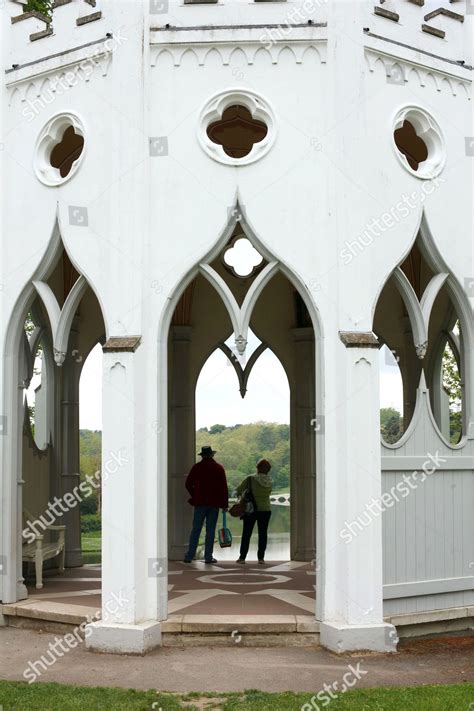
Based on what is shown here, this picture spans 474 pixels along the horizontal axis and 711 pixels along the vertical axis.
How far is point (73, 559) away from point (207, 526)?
1.99 meters

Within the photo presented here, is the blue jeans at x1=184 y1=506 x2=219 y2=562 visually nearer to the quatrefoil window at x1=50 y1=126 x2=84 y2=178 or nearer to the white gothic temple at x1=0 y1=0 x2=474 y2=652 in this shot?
the white gothic temple at x1=0 y1=0 x2=474 y2=652

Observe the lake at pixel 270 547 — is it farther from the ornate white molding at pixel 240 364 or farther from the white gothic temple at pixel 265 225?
the white gothic temple at pixel 265 225

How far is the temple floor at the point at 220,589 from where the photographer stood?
30.8 ft

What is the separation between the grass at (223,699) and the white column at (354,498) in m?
1.64

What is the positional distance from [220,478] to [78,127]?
17.0 ft

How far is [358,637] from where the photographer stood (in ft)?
27.4

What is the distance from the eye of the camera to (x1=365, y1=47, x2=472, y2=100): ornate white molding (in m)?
9.23

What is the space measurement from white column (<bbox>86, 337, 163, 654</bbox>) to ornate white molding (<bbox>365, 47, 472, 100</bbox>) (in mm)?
3694

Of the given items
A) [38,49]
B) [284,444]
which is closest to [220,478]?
[38,49]

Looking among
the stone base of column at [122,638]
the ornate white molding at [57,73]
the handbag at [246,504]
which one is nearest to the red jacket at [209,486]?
the handbag at [246,504]

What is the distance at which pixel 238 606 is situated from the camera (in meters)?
9.42

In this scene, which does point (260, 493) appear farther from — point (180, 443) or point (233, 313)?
point (233, 313)

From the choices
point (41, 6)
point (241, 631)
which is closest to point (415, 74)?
point (241, 631)

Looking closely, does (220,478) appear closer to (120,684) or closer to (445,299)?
(445,299)
